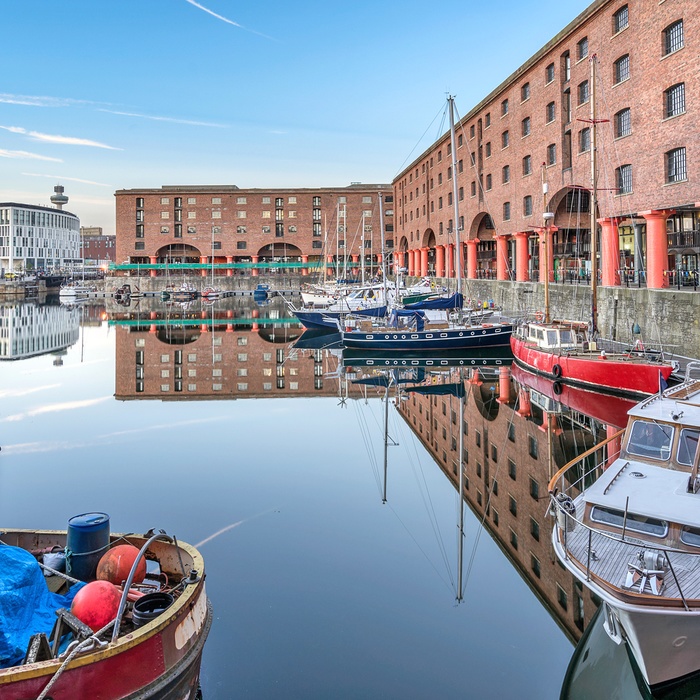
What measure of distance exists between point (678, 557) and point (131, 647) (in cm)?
602

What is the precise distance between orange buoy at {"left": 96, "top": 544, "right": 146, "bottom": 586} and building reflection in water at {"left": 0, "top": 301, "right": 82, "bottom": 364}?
32.0 m

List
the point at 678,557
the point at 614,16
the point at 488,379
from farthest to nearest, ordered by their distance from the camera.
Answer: the point at 614,16, the point at 488,379, the point at 678,557

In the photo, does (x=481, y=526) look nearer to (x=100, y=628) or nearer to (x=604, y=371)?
(x=100, y=628)

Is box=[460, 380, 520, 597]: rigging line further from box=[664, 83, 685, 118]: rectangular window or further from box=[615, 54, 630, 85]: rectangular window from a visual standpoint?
box=[615, 54, 630, 85]: rectangular window

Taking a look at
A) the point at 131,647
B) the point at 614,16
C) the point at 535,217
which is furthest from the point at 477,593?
the point at 535,217

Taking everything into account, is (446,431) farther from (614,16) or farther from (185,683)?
(614,16)

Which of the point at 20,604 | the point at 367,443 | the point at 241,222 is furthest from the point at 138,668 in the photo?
the point at 241,222

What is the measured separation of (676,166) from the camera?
2917cm

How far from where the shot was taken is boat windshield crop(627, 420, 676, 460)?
34.6 ft

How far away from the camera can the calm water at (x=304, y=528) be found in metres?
Answer: 8.00

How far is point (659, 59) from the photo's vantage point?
97.1 ft

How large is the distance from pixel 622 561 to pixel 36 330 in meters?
55.2

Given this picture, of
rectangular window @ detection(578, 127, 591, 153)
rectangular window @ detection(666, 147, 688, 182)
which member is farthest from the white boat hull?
rectangular window @ detection(578, 127, 591, 153)

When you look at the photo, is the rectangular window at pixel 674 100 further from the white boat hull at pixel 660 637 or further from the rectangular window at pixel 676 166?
the white boat hull at pixel 660 637
